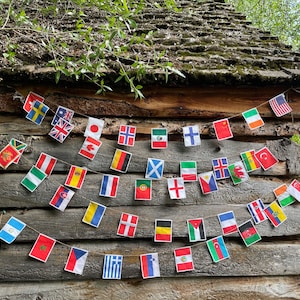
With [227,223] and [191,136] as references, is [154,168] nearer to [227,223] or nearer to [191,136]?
[191,136]

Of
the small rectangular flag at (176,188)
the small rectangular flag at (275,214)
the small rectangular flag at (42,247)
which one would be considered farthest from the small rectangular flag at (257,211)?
the small rectangular flag at (42,247)

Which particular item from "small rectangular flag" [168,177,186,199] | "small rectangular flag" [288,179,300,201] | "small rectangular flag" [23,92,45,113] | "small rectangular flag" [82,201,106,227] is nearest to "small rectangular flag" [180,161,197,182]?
"small rectangular flag" [168,177,186,199]

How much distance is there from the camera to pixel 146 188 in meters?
2.36

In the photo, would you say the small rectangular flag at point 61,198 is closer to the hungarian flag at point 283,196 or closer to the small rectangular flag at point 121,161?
the small rectangular flag at point 121,161

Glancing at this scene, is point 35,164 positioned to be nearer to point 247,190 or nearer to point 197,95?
point 197,95

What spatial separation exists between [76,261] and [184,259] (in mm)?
683

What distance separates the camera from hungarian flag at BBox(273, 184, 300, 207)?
8.07 ft

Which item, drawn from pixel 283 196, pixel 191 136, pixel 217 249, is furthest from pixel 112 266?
pixel 283 196

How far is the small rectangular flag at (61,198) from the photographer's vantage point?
2.27 metres

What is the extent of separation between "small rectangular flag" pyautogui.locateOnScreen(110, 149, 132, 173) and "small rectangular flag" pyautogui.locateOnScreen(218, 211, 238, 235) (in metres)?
0.71

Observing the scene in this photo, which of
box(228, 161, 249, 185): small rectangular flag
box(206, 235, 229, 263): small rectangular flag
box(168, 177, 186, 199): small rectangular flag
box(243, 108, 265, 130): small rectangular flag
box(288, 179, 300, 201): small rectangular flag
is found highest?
box(243, 108, 265, 130): small rectangular flag

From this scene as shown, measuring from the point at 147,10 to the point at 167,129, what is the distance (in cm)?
174

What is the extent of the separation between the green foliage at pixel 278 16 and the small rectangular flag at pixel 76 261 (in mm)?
9759

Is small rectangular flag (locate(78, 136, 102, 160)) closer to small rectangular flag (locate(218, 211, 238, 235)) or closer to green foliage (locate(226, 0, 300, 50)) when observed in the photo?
small rectangular flag (locate(218, 211, 238, 235))
